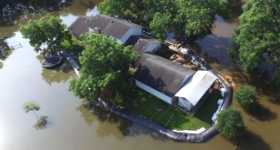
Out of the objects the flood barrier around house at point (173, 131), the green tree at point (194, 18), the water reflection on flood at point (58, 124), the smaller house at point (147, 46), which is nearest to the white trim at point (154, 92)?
the flood barrier around house at point (173, 131)

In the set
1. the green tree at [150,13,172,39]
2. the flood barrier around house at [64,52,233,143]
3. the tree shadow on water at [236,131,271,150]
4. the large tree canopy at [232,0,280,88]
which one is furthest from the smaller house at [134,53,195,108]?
the tree shadow on water at [236,131,271,150]

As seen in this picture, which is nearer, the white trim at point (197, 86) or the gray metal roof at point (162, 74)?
the white trim at point (197, 86)

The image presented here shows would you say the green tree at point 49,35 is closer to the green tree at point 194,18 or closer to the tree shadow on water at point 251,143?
the green tree at point 194,18

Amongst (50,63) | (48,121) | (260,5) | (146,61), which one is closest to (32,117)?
(48,121)

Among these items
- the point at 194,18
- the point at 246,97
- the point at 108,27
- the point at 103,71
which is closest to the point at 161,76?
the point at 103,71

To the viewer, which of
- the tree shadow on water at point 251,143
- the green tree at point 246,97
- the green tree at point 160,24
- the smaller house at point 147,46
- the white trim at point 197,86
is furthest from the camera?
the smaller house at point 147,46

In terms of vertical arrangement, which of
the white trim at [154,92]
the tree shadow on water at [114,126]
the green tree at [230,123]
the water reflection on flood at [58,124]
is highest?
the green tree at [230,123]

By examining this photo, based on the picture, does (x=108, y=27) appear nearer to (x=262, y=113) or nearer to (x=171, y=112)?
(x=171, y=112)
